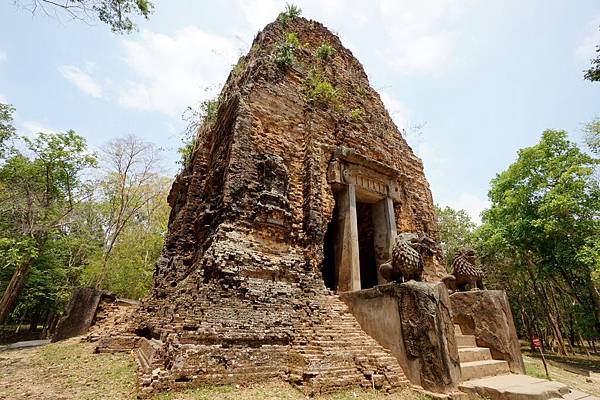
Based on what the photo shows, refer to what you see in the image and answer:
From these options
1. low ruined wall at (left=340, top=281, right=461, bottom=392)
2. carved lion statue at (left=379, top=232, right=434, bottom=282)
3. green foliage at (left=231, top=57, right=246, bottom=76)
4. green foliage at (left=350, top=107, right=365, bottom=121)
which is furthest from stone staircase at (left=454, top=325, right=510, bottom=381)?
green foliage at (left=231, top=57, right=246, bottom=76)

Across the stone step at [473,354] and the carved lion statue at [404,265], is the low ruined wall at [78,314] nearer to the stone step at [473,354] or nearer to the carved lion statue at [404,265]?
the carved lion statue at [404,265]

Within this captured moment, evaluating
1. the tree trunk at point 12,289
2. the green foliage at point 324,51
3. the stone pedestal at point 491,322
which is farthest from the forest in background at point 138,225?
the stone pedestal at point 491,322

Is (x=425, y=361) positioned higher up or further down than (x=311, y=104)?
further down

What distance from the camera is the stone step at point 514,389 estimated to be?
4.23 metres

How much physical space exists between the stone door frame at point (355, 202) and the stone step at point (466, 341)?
2365 millimetres

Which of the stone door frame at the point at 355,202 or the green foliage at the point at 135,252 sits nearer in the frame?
the stone door frame at the point at 355,202

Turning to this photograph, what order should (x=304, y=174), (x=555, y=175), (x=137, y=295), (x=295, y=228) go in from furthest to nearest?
(x=137, y=295), (x=555, y=175), (x=304, y=174), (x=295, y=228)

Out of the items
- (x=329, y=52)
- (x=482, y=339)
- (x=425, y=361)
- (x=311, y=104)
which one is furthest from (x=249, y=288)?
(x=329, y=52)

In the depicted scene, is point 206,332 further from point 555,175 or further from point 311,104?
point 555,175

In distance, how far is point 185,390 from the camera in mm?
4301

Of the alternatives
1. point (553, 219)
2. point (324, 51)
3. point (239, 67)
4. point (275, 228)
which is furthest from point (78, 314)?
point (553, 219)

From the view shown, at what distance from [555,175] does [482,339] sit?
1360 cm

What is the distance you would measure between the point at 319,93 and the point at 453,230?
19067mm

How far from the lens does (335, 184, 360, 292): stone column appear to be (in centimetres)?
765
